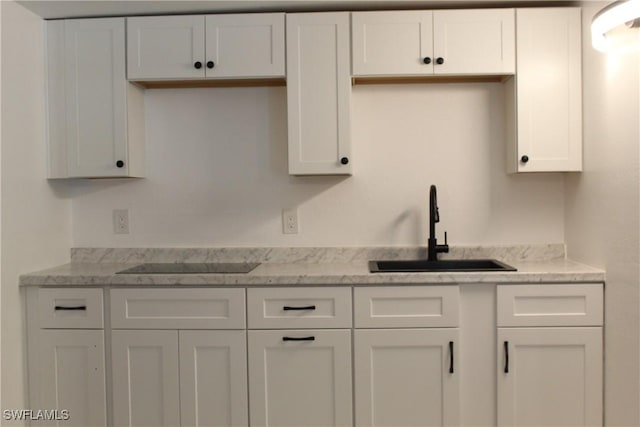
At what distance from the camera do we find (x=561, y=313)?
6.25 feet

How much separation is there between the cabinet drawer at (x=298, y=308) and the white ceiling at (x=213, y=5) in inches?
51.0

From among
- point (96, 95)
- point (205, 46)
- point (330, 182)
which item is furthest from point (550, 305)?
point (96, 95)

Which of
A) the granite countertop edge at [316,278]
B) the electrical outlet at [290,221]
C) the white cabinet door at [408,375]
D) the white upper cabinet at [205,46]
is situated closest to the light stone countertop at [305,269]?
the granite countertop edge at [316,278]

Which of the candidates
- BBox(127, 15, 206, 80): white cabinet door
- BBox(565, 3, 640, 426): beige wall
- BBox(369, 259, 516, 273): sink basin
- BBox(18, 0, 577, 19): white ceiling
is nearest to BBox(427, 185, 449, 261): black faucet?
BBox(369, 259, 516, 273): sink basin

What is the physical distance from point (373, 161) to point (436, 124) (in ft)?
1.22

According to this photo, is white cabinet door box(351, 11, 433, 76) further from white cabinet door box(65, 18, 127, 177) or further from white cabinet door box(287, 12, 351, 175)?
white cabinet door box(65, 18, 127, 177)

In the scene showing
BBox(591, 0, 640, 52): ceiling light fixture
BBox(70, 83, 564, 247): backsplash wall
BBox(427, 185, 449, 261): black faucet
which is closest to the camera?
BBox(591, 0, 640, 52): ceiling light fixture

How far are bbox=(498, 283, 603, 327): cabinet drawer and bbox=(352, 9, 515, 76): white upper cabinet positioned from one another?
3.23 ft

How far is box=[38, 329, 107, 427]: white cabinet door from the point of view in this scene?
77.8 inches

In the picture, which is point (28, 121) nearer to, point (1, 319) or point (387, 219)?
point (1, 319)

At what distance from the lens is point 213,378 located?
1960mm

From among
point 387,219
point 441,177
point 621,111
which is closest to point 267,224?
point 387,219

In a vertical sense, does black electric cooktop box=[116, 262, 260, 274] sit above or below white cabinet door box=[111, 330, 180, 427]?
above

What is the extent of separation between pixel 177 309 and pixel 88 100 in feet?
3.55
